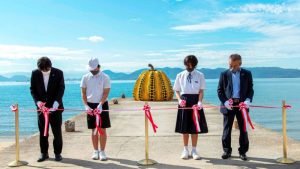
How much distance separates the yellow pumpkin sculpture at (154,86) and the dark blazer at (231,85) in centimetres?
1747

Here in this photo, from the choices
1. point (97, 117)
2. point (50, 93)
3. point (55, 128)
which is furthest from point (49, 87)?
point (97, 117)

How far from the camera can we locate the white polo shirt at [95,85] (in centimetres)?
731

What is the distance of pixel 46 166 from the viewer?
7.14m

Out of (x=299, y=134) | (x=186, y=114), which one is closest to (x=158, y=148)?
(x=186, y=114)

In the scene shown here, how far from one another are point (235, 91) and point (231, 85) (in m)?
0.13

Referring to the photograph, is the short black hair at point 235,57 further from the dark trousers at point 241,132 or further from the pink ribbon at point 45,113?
the pink ribbon at point 45,113

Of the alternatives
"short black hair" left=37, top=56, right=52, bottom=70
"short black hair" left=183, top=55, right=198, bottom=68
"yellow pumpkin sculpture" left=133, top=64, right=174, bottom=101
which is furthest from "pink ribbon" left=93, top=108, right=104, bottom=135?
"yellow pumpkin sculpture" left=133, top=64, right=174, bottom=101

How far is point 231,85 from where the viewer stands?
7.30 m

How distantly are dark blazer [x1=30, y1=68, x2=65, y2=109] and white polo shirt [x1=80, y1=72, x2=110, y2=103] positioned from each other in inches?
18.9

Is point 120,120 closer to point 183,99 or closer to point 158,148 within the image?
point 158,148

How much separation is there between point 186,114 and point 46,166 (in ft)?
8.25

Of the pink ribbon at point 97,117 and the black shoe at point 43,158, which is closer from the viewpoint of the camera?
the pink ribbon at point 97,117

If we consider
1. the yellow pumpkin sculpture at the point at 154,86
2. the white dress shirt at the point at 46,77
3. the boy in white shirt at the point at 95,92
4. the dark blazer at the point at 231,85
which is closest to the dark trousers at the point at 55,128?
the white dress shirt at the point at 46,77

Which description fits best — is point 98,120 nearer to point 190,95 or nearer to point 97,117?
point 97,117
